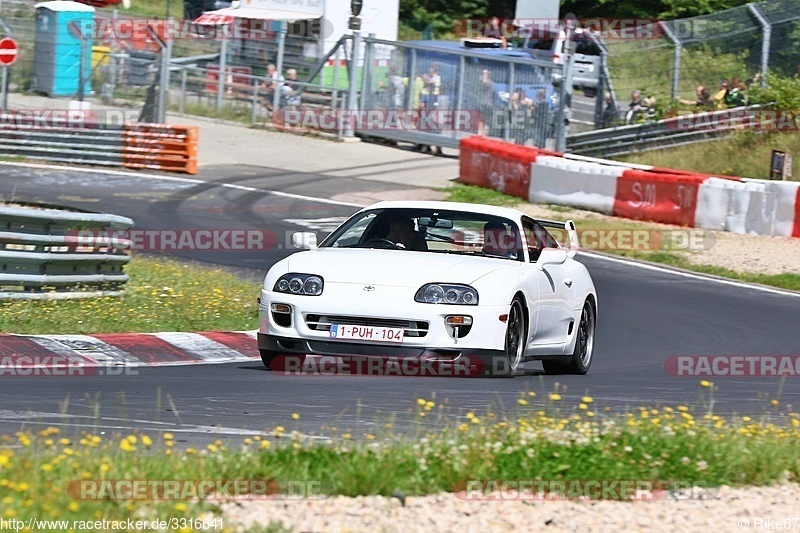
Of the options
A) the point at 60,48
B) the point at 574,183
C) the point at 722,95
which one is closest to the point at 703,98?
the point at 722,95

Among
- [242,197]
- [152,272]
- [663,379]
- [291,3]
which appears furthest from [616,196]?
[291,3]

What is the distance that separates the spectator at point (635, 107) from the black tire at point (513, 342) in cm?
1941

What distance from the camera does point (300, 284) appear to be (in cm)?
866

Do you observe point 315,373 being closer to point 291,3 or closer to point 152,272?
point 152,272

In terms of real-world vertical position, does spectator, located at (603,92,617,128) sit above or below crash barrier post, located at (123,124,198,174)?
above

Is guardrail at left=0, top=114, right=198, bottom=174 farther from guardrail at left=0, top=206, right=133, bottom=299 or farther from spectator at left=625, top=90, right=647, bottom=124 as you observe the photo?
guardrail at left=0, top=206, right=133, bottom=299

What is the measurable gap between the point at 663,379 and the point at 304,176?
16.5 metres

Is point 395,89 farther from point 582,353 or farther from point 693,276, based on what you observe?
point 582,353

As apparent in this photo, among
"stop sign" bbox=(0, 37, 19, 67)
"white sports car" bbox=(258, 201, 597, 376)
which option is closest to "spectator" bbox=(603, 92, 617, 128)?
"stop sign" bbox=(0, 37, 19, 67)

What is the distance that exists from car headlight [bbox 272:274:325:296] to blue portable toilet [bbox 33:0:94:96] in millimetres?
24104

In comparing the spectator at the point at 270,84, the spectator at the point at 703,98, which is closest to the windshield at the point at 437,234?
the spectator at the point at 703,98

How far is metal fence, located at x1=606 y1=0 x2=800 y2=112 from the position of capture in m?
25.5

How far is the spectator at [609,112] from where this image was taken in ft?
93.8

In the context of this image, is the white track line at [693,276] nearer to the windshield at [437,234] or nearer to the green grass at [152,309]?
the green grass at [152,309]
